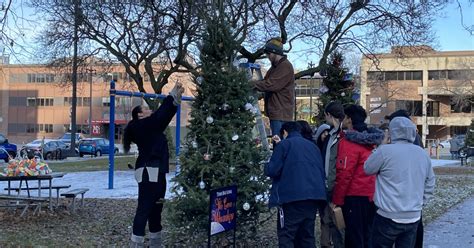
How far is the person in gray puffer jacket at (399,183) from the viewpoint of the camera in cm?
528

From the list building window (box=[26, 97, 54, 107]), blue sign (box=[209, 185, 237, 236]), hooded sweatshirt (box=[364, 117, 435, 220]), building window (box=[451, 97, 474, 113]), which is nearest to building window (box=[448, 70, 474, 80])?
building window (box=[451, 97, 474, 113])

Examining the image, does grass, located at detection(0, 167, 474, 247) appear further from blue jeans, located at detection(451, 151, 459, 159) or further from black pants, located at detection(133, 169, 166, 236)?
blue jeans, located at detection(451, 151, 459, 159)

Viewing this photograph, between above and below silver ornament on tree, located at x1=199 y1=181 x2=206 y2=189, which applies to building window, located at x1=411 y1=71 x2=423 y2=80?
above

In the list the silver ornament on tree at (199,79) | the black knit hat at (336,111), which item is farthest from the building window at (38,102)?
the black knit hat at (336,111)

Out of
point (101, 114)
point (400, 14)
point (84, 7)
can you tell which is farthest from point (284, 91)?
point (101, 114)

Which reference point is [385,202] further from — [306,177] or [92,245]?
[92,245]

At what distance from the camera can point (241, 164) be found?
23.8 feet

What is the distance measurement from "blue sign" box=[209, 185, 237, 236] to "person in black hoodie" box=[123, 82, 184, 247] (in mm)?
1026

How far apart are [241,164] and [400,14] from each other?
54.7ft

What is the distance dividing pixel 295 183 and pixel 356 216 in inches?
37.7

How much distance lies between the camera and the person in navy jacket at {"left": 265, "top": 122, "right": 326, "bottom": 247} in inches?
239

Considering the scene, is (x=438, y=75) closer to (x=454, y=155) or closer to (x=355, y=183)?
(x=454, y=155)

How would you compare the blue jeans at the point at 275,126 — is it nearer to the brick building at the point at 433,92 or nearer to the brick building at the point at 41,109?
the brick building at the point at 433,92

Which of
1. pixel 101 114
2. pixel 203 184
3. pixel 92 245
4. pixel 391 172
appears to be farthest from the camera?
pixel 101 114
